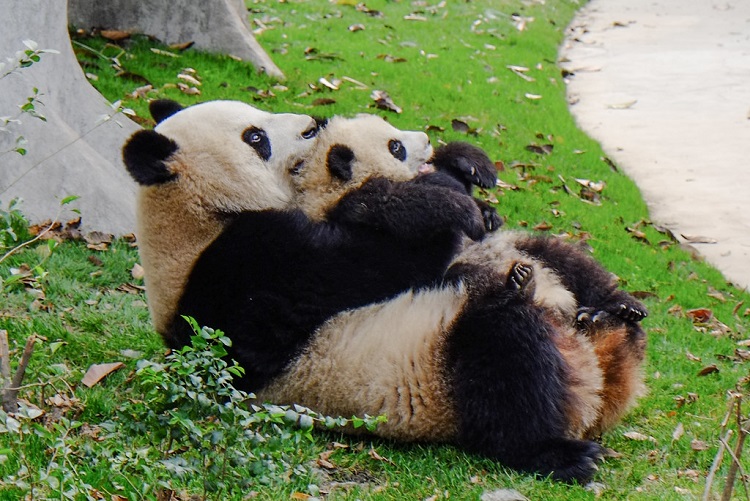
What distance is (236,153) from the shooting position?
166 inches

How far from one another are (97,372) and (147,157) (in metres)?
1.18

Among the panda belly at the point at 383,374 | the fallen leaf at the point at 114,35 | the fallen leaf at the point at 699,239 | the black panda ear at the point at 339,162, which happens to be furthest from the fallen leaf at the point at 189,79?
the panda belly at the point at 383,374

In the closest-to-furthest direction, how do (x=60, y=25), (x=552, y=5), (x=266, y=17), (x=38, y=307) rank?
(x=38, y=307), (x=60, y=25), (x=266, y=17), (x=552, y=5)

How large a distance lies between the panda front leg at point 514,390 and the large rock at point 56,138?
269cm

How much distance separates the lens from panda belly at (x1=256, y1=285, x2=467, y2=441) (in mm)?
3910

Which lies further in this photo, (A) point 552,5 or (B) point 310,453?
(A) point 552,5

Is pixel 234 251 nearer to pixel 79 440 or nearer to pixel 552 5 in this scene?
pixel 79 440

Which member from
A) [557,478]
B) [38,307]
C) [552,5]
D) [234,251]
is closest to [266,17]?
[552,5]

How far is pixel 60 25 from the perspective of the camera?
Result: 20.3 ft

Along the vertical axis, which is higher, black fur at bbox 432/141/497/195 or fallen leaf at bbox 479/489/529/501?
black fur at bbox 432/141/497/195

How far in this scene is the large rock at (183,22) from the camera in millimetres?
9163

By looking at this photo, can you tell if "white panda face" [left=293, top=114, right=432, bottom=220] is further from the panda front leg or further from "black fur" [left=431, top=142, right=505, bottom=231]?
the panda front leg

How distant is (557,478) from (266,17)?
383 inches

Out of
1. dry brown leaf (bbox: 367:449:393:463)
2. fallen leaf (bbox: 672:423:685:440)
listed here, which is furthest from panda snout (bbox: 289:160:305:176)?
fallen leaf (bbox: 672:423:685:440)
